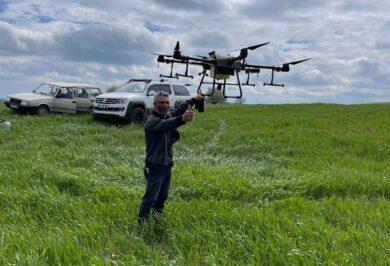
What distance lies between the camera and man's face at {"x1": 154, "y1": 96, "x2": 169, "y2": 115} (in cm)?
632

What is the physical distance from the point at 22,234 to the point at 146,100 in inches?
559

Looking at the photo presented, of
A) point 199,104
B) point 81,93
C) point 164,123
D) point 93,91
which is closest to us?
point 164,123

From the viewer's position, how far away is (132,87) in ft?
67.2

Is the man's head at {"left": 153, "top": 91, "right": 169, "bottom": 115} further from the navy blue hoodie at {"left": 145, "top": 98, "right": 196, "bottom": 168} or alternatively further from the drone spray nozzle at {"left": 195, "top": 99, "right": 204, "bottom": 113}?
the drone spray nozzle at {"left": 195, "top": 99, "right": 204, "bottom": 113}

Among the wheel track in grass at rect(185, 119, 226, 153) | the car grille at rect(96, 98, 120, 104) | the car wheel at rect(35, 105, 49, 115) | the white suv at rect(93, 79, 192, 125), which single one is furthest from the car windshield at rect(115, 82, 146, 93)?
the wheel track in grass at rect(185, 119, 226, 153)

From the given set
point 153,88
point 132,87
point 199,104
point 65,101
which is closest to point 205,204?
point 199,104

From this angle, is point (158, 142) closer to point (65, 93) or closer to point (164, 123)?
point (164, 123)

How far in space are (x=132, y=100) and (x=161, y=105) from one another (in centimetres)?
1303

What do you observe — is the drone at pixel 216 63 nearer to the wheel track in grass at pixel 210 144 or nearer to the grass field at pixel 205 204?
the grass field at pixel 205 204

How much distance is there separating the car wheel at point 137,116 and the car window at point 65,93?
13.1ft

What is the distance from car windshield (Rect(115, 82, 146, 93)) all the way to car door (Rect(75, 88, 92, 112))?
6.67 ft

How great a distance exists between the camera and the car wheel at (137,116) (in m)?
19.3

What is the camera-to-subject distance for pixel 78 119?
20.1m

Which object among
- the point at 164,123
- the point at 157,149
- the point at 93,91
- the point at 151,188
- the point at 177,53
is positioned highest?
the point at 177,53
